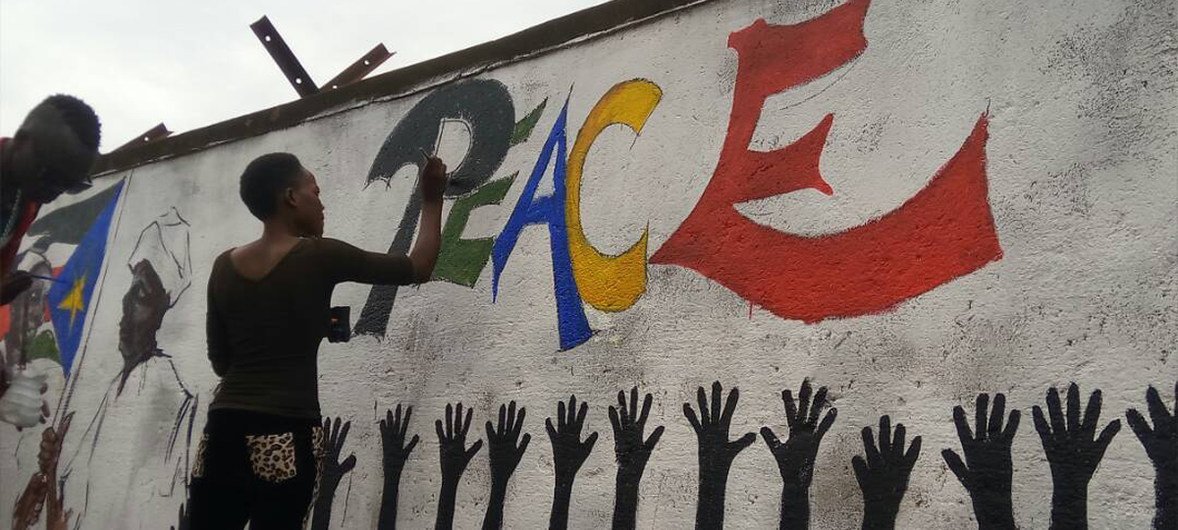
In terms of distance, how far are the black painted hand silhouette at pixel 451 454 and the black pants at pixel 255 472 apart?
859 mm

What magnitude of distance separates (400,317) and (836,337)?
71.9 inches

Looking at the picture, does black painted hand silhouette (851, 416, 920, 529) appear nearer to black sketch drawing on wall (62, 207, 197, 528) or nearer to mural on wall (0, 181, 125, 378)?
black sketch drawing on wall (62, 207, 197, 528)

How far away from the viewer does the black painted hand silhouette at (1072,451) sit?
231 centimetres

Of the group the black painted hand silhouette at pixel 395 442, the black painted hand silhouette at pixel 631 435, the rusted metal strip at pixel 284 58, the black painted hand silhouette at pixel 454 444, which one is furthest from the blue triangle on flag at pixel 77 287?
the black painted hand silhouette at pixel 631 435

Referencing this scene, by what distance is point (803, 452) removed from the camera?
2.77 meters

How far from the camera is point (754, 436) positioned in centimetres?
288

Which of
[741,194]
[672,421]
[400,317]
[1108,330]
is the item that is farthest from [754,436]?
[400,317]

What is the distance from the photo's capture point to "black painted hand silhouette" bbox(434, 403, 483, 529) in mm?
3588

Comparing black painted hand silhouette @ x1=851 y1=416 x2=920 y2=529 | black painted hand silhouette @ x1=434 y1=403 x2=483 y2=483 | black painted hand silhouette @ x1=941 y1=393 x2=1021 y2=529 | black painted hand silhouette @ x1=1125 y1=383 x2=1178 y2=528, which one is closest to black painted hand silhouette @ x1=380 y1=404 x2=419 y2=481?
black painted hand silhouette @ x1=434 y1=403 x2=483 y2=483

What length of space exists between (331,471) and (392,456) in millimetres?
345

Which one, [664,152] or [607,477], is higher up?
[664,152]

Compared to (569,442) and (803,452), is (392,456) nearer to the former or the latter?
(569,442)

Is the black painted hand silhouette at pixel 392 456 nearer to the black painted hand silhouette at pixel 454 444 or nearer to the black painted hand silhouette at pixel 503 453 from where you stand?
the black painted hand silhouette at pixel 454 444

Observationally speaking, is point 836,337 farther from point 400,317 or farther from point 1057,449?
point 400,317
